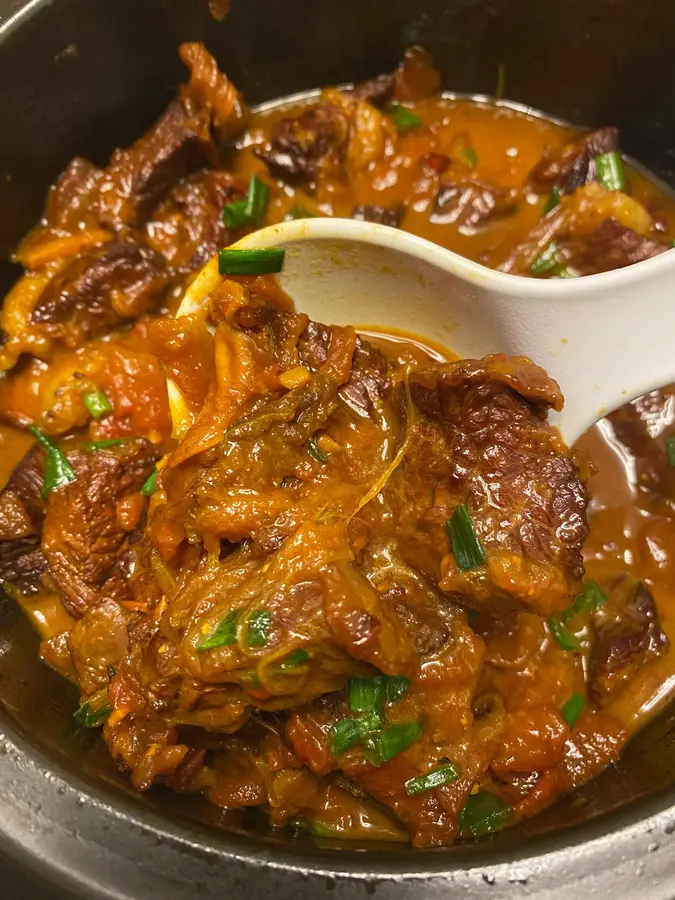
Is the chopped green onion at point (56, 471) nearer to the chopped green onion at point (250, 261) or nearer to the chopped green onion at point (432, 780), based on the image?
the chopped green onion at point (250, 261)

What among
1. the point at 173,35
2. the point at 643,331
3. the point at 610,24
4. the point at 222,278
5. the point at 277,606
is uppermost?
the point at 610,24

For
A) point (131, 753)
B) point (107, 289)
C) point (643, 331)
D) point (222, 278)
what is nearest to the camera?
point (131, 753)

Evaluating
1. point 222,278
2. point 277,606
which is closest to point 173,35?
point 222,278

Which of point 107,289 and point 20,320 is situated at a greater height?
point 107,289

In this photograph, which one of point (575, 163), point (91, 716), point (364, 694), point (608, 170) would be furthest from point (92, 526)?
point (608, 170)

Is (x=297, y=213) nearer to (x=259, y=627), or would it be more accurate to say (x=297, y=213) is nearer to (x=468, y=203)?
(x=468, y=203)

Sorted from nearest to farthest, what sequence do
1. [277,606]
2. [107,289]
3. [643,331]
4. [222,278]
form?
1. [277,606]
2. [643,331]
3. [222,278]
4. [107,289]

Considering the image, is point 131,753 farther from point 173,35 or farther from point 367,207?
point 173,35

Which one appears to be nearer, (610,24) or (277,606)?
(277,606)
